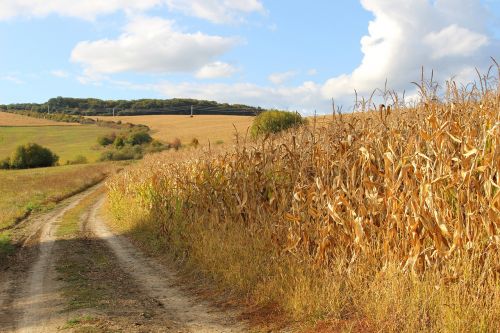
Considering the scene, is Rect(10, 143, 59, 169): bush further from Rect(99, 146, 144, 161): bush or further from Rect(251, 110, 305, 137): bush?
Rect(251, 110, 305, 137): bush

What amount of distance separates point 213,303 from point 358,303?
2.91 m

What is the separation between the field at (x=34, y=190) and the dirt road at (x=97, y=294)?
9806 millimetres

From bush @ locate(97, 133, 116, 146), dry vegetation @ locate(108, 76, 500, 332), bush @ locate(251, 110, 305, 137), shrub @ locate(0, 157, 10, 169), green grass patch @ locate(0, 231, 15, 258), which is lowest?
shrub @ locate(0, 157, 10, 169)

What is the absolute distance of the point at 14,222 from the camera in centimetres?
2377

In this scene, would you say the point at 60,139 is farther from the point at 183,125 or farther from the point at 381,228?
the point at 381,228

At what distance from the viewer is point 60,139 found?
104750mm

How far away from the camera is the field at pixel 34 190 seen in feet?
93.0

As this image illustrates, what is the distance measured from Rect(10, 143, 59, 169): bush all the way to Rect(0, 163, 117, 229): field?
22971 millimetres

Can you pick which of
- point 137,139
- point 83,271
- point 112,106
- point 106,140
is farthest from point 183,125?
point 83,271

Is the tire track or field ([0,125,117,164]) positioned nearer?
the tire track

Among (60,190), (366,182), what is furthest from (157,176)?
(60,190)

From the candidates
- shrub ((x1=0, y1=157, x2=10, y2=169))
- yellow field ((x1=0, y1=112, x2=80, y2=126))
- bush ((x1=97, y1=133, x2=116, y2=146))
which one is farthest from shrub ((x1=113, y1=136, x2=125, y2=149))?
yellow field ((x1=0, y1=112, x2=80, y2=126))

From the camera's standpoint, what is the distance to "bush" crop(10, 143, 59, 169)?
255ft

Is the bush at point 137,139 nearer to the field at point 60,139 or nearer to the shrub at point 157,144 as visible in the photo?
the shrub at point 157,144
